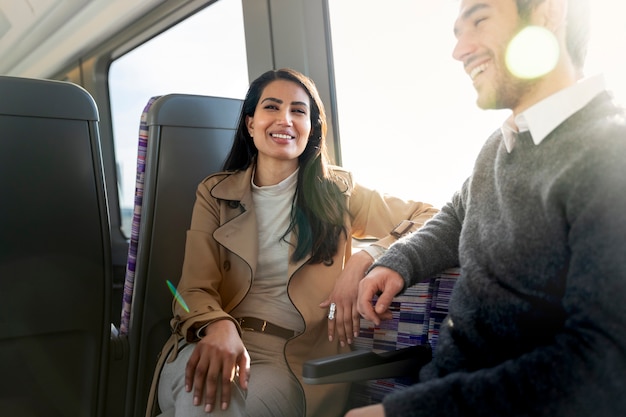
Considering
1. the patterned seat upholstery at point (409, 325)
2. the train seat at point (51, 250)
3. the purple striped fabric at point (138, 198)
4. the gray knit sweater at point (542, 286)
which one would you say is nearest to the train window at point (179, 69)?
the purple striped fabric at point (138, 198)

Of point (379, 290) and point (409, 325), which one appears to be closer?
point (379, 290)

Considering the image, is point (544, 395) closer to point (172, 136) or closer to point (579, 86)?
point (579, 86)

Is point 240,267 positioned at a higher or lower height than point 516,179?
lower

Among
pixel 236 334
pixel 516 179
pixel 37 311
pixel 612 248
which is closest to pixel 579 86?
pixel 516 179

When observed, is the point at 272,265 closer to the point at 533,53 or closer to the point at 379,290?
the point at 379,290

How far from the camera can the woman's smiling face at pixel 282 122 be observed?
178 cm

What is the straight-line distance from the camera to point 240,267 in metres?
1.72

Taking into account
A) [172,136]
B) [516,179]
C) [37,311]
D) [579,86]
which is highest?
[172,136]

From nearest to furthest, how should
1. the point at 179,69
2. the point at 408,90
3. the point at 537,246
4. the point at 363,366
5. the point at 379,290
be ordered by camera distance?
1. the point at 537,246
2. the point at 363,366
3. the point at 379,290
4. the point at 408,90
5. the point at 179,69

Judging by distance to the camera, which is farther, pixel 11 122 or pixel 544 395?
pixel 11 122

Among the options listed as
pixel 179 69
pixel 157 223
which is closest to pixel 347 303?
pixel 157 223

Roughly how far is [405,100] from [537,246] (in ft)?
4.35

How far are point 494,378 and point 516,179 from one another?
0.34 meters

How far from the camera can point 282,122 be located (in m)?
1.78
